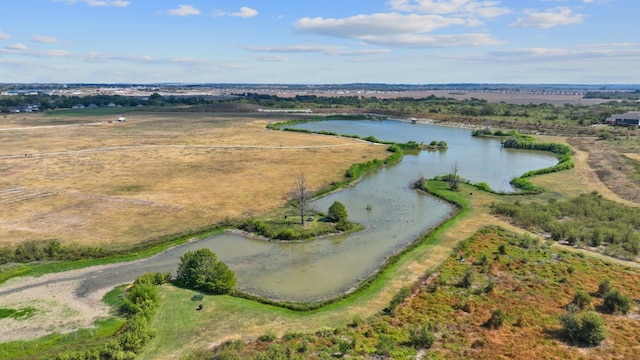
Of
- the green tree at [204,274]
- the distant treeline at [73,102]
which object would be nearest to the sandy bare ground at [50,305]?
the green tree at [204,274]

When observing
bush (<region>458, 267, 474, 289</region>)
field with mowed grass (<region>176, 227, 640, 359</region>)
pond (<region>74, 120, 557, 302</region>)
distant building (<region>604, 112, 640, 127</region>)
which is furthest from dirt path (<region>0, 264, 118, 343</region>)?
distant building (<region>604, 112, 640, 127</region>)

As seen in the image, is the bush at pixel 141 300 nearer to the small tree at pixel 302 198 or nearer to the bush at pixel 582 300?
the small tree at pixel 302 198

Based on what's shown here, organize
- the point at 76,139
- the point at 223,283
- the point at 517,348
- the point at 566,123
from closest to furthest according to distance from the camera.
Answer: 1. the point at 517,348
2. the point at 223,283
3. the point at 76,139
4. the point at 566,123

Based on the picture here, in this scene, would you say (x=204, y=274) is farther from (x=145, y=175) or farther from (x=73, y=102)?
(x=73, y=102)

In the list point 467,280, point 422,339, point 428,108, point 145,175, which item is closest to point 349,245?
point 467,280

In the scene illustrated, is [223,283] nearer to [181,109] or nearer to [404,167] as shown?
[404,167]

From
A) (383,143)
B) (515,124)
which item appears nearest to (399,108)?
(515,124)
